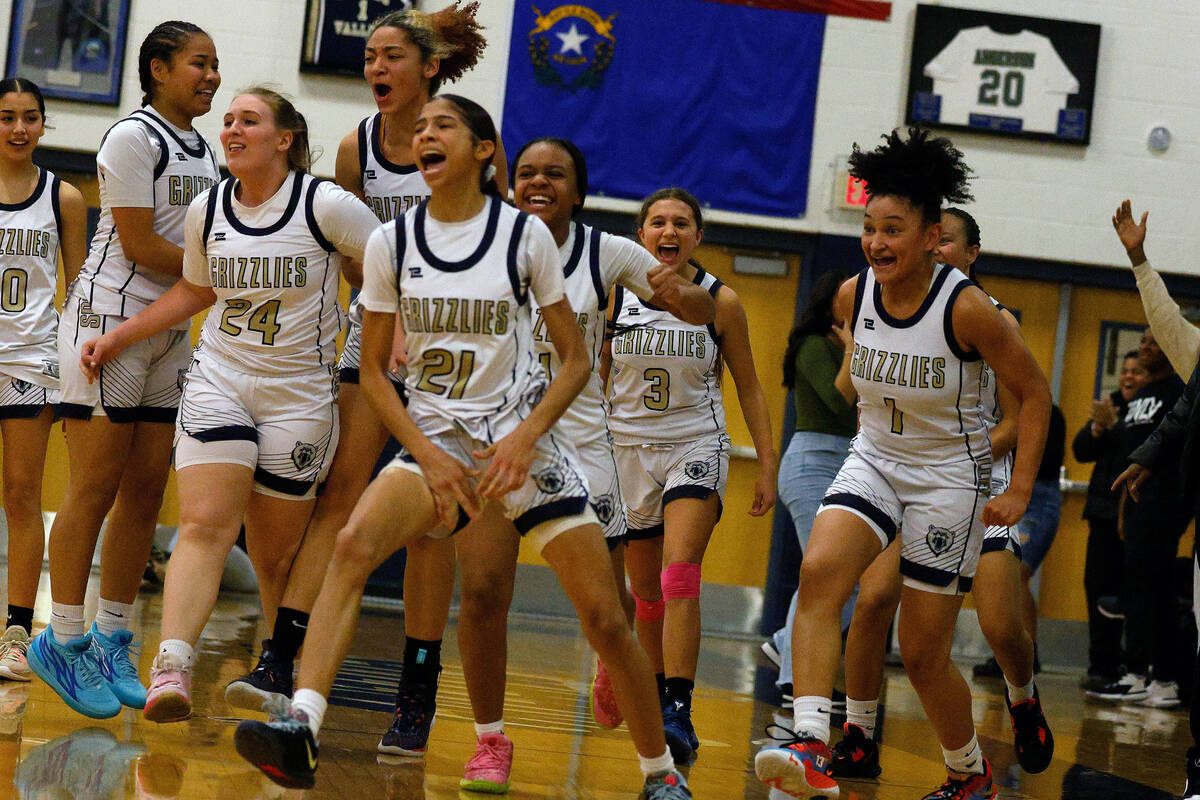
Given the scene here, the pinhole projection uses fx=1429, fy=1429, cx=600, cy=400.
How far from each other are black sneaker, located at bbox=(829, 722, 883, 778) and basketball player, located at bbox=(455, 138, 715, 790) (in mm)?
1251

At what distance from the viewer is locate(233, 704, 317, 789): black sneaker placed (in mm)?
3086

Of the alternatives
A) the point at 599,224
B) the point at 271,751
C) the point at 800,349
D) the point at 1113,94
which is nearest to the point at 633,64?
the point at 599,224

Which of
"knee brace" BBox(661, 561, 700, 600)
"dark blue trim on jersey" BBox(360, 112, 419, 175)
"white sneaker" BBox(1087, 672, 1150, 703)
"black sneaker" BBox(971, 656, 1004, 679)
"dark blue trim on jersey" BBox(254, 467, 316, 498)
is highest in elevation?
"dark blue trim on jersey" BBox(360, 112, 419, 175)

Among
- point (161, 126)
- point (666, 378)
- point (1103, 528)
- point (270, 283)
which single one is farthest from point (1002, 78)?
point (270, 283)

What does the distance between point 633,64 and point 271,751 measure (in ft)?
25.2

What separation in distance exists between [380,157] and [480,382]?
138cm

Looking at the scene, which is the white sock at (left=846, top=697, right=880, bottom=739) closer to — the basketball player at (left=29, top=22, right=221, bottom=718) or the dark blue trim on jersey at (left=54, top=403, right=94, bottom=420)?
the basketball player at (left=29, top=22, right=221, bottom=718)

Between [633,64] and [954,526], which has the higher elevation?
[633,64]

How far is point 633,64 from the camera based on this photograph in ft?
33.0

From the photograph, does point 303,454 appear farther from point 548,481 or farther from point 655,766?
point 655,766

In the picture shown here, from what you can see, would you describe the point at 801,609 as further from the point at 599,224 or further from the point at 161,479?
the point at 599,224

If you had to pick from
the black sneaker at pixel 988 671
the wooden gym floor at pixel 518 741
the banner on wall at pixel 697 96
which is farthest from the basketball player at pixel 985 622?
the banner on wall at pixel 697 96

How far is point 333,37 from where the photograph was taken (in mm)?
9844

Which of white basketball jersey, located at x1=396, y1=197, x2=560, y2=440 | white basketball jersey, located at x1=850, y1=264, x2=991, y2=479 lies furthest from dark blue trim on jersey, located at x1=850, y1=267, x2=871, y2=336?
white basketball jersey, located at x1=396, y1=197, x2=560, y2=440
